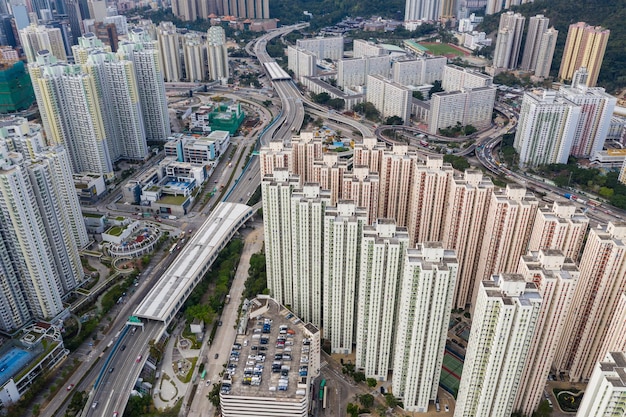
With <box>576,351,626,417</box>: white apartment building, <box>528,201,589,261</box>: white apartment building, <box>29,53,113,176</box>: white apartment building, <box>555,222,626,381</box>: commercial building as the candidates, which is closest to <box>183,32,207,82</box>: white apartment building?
<box>29,53,113,176</box>: white apartment building

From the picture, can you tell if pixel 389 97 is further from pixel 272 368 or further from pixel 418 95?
pixel 272 368

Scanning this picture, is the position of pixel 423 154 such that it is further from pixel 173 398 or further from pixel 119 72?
pixel 173 398

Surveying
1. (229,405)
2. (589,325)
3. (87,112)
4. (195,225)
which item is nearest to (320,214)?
(229,405)

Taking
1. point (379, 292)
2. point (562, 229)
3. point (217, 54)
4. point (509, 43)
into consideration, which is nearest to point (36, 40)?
point (217, 54)

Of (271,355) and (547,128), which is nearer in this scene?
(271,355)

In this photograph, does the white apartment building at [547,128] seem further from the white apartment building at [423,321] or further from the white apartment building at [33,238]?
the white apartment building at [33,238]

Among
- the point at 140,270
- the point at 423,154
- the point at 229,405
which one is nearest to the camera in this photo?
the point at 229,405

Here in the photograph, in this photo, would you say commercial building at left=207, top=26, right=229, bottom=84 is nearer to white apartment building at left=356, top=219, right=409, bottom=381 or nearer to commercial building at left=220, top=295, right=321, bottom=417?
commercial building at left=220, top=295, right=321, bottom=417
